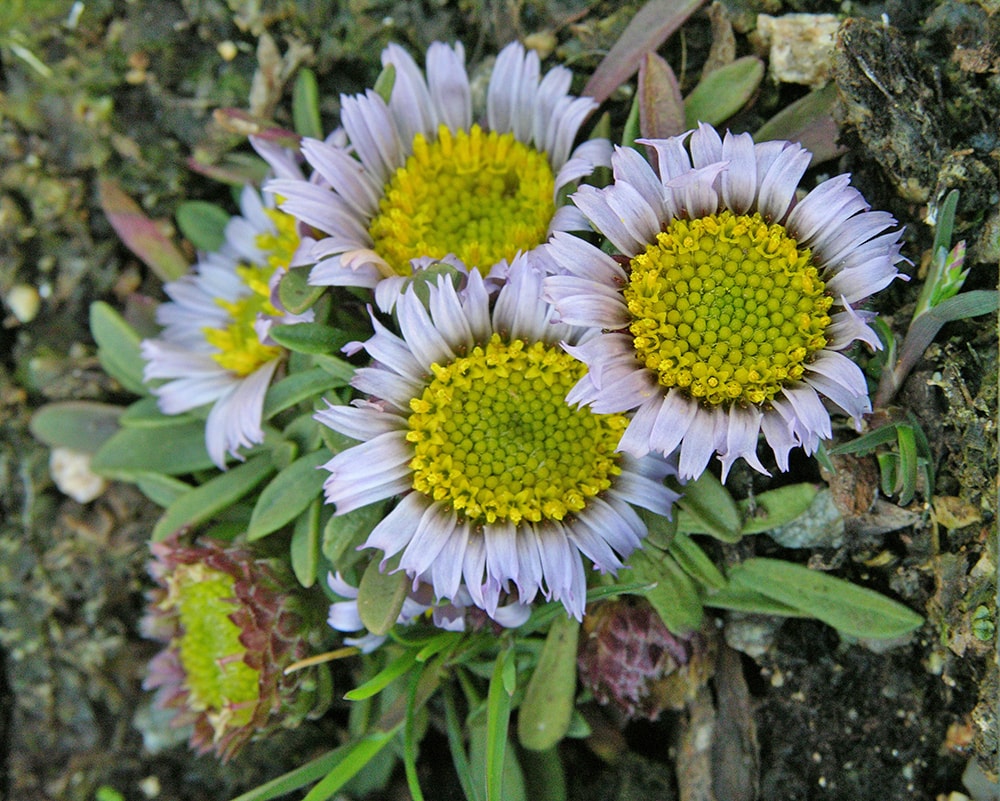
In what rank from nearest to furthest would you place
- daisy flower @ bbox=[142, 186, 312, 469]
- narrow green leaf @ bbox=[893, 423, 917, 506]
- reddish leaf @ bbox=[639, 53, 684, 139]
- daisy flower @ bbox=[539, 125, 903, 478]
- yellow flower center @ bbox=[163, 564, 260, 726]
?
daisy flower @ bbox=[539, 125, 903, 478], narrow green leaf @ bbox=[893, 423, 917, 506], reddish leaf @ bbox=[639, 53, 684, 139], yellow flower center @ bbox=[163, 564, 260, 726], daisy flower @ bbox=[142, 186, 312, 469]

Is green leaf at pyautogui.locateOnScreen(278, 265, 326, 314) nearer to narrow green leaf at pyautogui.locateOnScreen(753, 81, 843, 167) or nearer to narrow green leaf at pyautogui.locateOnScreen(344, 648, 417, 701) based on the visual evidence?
narrow green leaf at pyautogui.locateOnScreen(344, 648, 417, 701)

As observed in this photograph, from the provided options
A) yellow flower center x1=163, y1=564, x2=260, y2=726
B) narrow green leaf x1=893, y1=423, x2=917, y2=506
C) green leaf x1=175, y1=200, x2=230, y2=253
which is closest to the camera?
narrow green leaf x1=893, y1=423, x2=917, y2=506

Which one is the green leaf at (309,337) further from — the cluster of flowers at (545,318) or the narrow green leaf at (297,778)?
the narrow green leaf at (297,778)

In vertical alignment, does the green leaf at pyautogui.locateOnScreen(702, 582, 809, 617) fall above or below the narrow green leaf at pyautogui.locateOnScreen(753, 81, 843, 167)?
below

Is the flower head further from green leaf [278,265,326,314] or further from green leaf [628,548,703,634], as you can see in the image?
green leaf [628,548,703,634]

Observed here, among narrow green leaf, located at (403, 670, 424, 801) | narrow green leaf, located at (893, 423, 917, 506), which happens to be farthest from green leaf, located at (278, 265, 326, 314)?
narrow green leaf, located at (893, 423, 917, 506)

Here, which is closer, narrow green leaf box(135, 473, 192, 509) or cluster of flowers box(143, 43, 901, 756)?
cluster of flowers box(143, 43, 901, 756)

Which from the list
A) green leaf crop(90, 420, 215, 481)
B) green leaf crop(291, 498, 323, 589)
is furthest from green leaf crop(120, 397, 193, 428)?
green leaf crop(291, 498, 323, 589)

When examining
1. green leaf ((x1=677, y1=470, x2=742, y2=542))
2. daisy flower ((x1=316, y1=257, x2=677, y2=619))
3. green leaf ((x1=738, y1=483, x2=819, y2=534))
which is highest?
daisy flower ((x1=316, y1=257, x2=677, y2=619))
